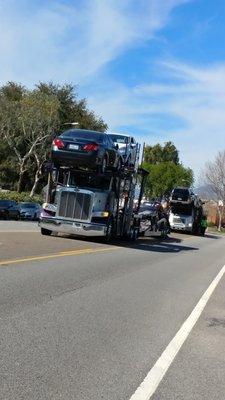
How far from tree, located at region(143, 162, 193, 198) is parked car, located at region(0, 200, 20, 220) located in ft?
154

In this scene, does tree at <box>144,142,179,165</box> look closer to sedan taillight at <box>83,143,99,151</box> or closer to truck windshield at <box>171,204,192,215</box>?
truck windshield at <box>171,204,192,215</box>

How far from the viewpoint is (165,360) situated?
6777 millimetres

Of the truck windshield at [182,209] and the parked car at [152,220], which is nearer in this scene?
the parked car at [152,220]

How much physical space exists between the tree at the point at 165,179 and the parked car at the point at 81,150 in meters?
68.4

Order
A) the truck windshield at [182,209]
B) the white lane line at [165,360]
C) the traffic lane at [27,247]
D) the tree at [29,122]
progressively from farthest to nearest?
the tree at [29,122], the truck windshield at [182,209], the traffic lane at [27,247], the white lane line at [165,360]

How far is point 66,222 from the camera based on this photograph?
2167 centimetres

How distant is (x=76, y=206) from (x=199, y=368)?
50.6 ft

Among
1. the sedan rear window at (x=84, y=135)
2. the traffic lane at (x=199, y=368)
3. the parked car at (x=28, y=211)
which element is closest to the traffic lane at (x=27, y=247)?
Answer: the sedan rear window at (x=84, y=135)

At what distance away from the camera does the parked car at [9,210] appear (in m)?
43.1

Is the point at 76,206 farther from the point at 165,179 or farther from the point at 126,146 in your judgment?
the point at 165,179

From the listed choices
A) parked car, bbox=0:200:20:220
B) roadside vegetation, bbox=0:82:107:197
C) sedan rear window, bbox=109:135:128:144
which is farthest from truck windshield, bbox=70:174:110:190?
roadside vegetation, bbox=0:82:107:197

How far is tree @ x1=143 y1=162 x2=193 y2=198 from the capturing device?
9106 centimetres

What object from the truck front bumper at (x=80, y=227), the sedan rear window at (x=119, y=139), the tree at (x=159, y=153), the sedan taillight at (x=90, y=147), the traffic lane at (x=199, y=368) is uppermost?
the tree at (x=159, y=153)

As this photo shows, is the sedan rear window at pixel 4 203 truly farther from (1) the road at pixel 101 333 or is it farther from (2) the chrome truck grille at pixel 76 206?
(1) the road at pixel 101 333
